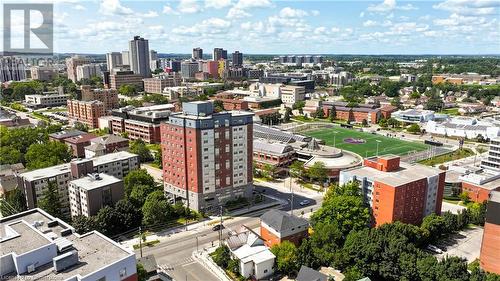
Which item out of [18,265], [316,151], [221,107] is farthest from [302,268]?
[221,107]

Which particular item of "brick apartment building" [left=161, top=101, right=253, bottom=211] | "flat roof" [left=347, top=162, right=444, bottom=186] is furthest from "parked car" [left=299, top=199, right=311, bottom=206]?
"flat roof" [left=347, top=162, right=444, bottom=186]

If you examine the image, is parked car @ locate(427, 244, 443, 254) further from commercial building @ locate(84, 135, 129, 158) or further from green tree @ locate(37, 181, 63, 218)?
commercial building @ locate(84, 135, 129, 158)

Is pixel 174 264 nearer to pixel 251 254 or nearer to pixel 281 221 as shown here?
pixel 251 254

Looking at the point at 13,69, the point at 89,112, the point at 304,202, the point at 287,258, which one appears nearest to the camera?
the point at 287,258

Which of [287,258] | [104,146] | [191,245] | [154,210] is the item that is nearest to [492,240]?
[287,258]

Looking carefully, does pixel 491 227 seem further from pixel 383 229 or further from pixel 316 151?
pixel 316 151

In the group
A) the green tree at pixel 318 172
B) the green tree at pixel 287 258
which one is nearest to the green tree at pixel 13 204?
the green tree at pixel 287 258
